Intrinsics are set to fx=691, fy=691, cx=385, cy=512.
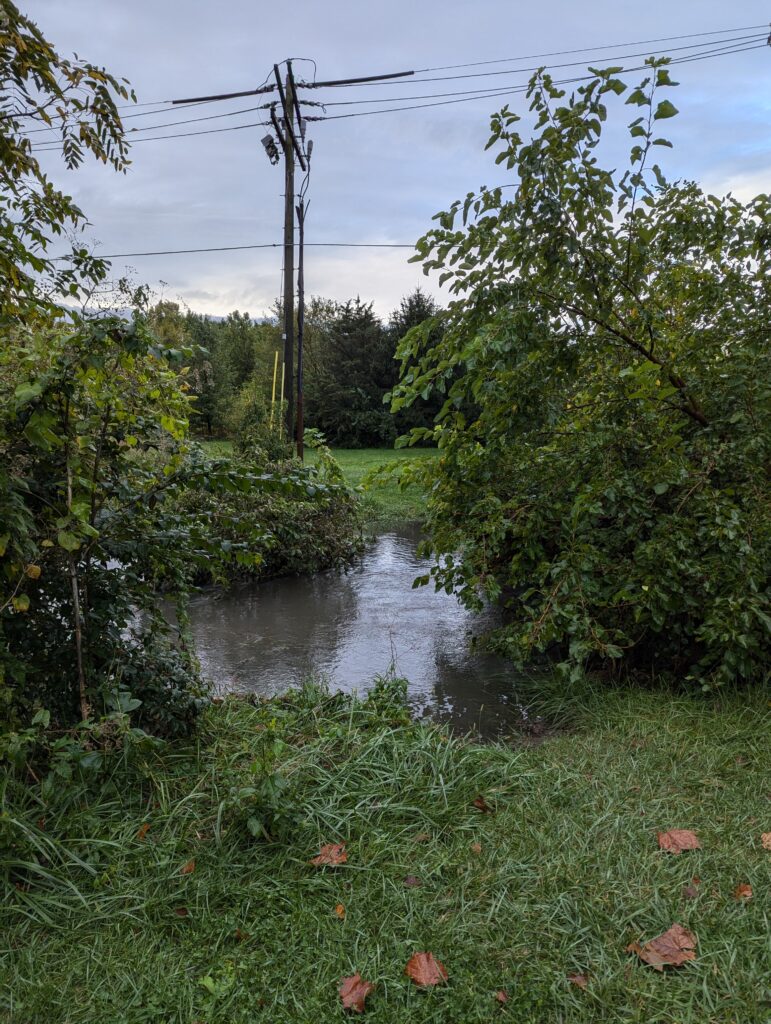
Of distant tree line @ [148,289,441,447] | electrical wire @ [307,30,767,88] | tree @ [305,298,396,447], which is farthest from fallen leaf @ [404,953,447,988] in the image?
tree @ [305,298,396,447]

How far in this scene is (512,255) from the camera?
12.0 ft

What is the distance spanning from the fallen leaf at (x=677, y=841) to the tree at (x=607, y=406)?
1.15m

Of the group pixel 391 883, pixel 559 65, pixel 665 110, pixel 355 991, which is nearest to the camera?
pixel 355 991

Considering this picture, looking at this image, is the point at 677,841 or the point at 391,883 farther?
the point at 677,841

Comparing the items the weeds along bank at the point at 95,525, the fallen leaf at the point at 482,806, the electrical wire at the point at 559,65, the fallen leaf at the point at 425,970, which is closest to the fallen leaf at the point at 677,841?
the fallen leaf at the point at 482,806

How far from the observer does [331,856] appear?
223 centimetres

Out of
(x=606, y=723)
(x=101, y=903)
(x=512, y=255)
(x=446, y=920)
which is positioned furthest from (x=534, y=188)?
(x=101, y=903)

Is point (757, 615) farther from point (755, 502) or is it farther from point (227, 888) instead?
point (227, 888)

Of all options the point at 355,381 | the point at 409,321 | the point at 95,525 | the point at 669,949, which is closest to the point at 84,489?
the point at 95,525

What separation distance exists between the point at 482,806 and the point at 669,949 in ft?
2.81

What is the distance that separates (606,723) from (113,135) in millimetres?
3411

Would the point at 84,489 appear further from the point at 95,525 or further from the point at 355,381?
the point at 355,381

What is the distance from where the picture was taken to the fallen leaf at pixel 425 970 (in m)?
1.72

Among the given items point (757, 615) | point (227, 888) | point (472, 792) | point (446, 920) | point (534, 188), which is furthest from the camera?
point (534, 188)
